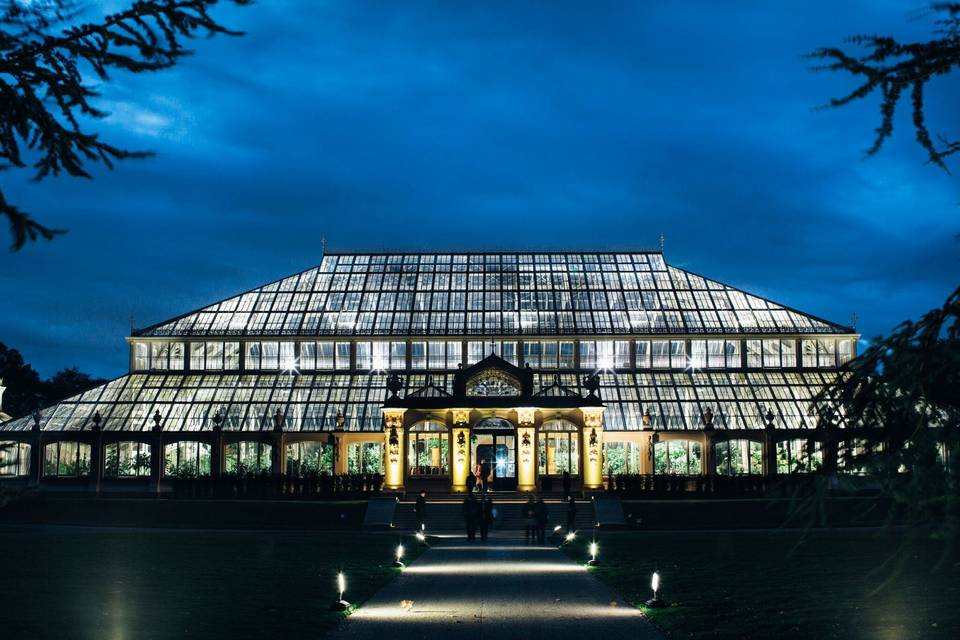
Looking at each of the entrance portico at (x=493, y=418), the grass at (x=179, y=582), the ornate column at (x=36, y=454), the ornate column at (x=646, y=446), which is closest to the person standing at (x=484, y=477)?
the entrance portico at (x=493, y=418)

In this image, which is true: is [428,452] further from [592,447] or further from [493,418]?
[592,447]

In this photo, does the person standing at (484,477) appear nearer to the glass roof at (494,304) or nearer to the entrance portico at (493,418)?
the entrance portico at (493,418)

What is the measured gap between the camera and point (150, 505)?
55531mm

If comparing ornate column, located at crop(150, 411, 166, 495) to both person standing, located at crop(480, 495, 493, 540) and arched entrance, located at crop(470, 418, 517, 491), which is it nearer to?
arched entrance, located at crop(470, 418, 517, 491)

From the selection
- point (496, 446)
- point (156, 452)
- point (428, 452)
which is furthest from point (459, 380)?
point (156, 452)

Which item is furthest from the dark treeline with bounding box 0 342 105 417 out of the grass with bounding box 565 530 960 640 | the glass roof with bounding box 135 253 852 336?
the grass with bounding box 565 530 960 640

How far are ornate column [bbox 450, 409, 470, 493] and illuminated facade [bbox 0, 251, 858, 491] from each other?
0.09 m

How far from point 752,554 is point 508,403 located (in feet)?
97.7

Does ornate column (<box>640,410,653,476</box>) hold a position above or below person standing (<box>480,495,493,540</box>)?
above

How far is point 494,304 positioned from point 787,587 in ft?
189

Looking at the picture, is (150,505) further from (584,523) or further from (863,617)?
(863,617)

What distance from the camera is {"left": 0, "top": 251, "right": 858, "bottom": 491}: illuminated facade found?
2616 inches

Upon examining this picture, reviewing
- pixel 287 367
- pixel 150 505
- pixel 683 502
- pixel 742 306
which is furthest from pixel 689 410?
pixel 150 505

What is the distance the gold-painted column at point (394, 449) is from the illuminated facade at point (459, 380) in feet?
0.27
